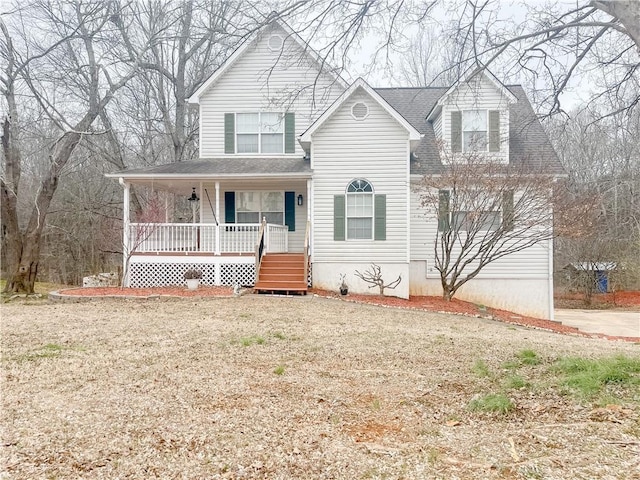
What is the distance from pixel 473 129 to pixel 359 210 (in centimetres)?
450

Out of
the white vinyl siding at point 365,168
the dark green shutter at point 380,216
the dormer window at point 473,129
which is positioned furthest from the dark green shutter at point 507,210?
the dark green shutter at point 380,216

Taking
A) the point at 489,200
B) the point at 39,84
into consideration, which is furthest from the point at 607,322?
the point at 39,84

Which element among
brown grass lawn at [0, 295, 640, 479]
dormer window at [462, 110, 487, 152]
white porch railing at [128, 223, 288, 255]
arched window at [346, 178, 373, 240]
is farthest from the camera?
dormer window at [462, 110, 487, 152]

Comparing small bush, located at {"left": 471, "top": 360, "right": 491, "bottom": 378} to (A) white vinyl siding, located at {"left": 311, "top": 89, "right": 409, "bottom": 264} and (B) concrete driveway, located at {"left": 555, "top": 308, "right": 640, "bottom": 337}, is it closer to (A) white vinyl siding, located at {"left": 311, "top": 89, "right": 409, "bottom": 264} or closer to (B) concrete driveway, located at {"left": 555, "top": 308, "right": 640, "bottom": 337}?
(A) white vinyl siding, located at {"left": 311, "top": 89, "right": 409, "bottom": 264}

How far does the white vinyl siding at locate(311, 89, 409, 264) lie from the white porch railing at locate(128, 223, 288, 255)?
2019mm

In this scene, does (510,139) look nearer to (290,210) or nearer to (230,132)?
(290,210)

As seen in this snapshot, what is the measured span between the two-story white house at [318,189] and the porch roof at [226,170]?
4 cm

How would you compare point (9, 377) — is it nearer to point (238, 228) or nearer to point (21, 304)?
point (21, 304)

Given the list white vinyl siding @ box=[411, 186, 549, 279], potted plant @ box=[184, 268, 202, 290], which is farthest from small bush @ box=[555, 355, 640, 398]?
potted plant @ box=[184, 268, 202, 290]

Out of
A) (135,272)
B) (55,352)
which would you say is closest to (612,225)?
(135,272)

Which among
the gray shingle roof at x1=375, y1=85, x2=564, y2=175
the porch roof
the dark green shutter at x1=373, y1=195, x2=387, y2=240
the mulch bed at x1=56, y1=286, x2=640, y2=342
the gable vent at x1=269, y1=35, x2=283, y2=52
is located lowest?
the mulch bed at x1=56, y1=286, x2=640, y2=342

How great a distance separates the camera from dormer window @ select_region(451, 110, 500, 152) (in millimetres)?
13734

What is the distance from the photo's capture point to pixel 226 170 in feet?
44.4

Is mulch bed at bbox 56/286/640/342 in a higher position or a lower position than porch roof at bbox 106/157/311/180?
lower
